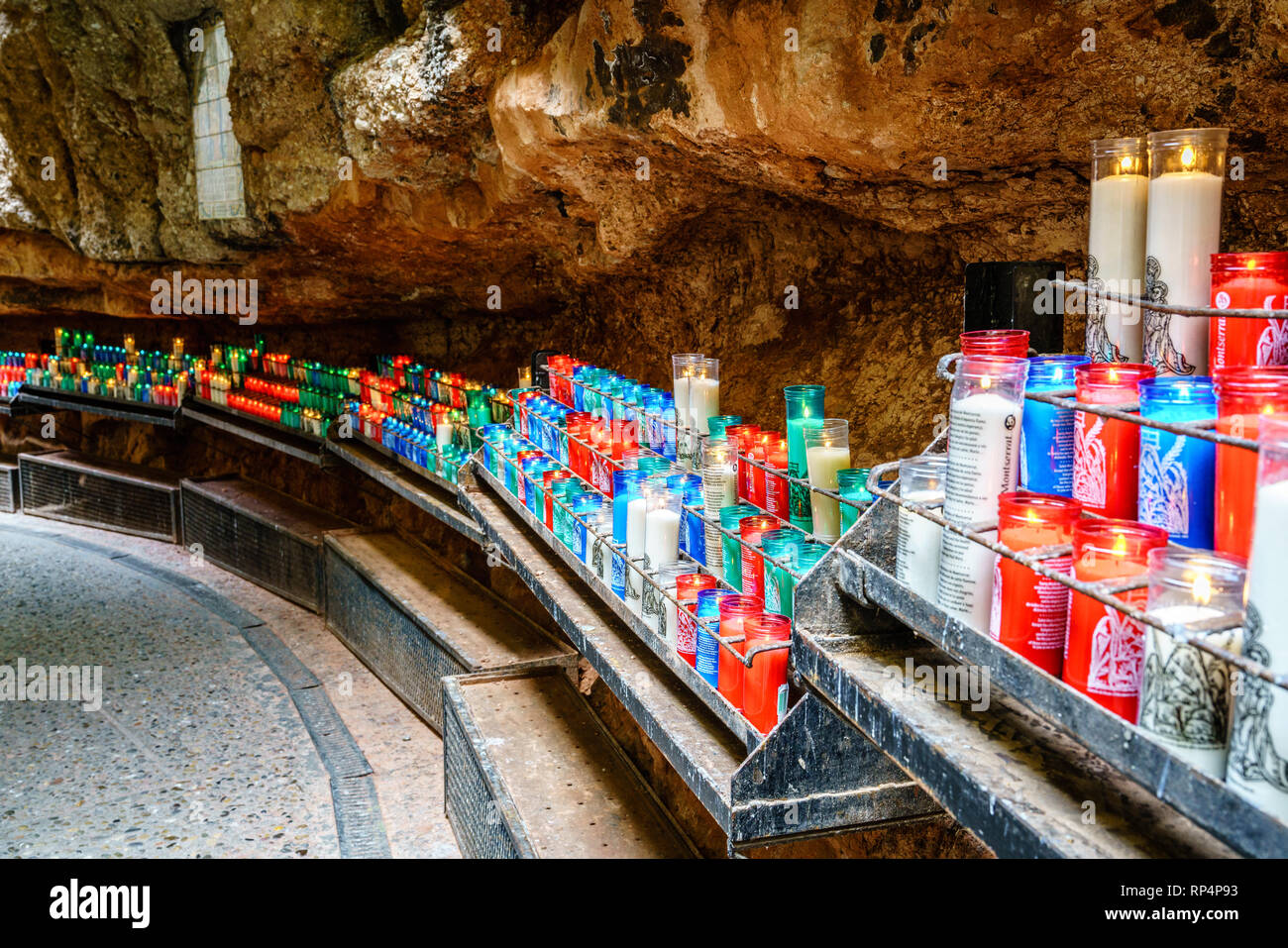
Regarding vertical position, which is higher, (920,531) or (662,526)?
(920,531)

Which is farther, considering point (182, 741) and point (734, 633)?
point (182, 741)

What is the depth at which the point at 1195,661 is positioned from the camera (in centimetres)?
92

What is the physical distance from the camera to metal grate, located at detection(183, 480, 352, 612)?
5.91m

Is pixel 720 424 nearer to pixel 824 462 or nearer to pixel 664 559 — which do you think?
pixel 664 559

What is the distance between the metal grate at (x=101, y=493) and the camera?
24.5 feet

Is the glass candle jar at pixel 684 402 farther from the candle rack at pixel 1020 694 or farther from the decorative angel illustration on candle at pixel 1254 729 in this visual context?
the decorative angel illustration on candle at pixel 1254 729

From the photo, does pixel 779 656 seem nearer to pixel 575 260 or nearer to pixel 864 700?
pixel 864 700

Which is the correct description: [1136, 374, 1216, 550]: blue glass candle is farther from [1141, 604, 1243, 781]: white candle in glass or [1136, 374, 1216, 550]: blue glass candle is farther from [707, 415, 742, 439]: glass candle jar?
[707, 415, 742, 439]: glass candle jar

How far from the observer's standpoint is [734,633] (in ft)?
6.16

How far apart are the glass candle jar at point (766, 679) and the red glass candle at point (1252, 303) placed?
32.9 inches

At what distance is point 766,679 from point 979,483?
0.67m

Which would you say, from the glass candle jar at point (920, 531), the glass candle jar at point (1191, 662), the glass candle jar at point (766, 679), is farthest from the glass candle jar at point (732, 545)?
the glass candle jar at point (1191, 662)

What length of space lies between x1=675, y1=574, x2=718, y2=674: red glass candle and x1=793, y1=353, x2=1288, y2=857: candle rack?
20.7 inches

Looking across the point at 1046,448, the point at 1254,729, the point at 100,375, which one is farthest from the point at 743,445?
the point at 100,375
